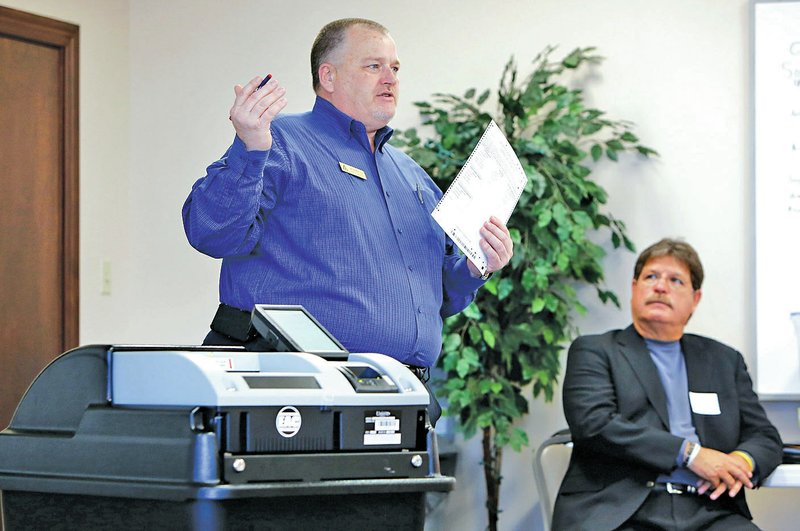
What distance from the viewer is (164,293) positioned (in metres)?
4.71

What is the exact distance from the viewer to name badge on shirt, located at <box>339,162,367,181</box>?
223cm

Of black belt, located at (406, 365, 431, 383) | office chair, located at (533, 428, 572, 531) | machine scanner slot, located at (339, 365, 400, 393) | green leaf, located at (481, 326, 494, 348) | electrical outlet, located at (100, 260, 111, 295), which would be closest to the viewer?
machine scanner slot, located at (339, 365, 400, 393)

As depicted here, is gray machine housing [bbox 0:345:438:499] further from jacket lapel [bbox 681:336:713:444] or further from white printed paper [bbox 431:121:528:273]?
jacket lapel [bbox 681:336:713:444]

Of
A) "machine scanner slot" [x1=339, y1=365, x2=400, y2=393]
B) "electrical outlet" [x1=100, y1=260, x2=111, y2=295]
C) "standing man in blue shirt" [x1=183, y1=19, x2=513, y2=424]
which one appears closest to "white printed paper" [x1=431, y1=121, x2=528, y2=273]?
"standing man in blue shirt" [x1=183, y1=19, x2=513, y2=424]

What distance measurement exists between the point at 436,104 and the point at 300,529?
3.18 metres

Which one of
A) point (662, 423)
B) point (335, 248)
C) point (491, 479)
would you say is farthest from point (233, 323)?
point (491, 479)

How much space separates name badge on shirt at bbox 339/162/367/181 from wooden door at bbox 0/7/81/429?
2326mm

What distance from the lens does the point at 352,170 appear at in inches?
88.4

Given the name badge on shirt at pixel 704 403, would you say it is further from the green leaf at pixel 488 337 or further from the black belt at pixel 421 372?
the black belt at pixel 421 372

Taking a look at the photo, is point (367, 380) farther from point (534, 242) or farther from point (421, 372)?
point (534, 242)

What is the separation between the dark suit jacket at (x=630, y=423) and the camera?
10.8 ft

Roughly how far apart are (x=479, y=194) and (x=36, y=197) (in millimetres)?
2688

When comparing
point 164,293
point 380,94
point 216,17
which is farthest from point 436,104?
point 380,94

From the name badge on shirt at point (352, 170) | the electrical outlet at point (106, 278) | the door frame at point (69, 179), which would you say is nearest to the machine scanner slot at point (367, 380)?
the name badge on shirt at point (352, 170)
